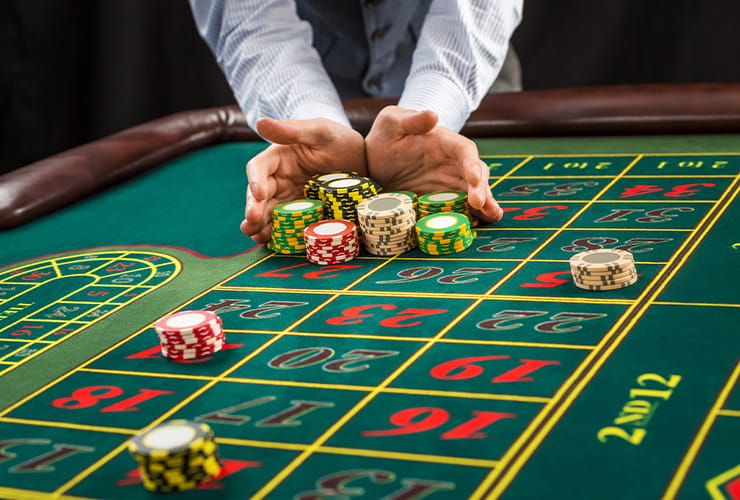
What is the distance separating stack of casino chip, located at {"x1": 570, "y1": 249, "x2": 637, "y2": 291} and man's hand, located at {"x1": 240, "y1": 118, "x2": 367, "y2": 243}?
0.89 metres

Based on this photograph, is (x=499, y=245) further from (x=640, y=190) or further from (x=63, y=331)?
(x=63, y=331)

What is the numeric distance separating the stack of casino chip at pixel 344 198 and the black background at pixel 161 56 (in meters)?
3.91

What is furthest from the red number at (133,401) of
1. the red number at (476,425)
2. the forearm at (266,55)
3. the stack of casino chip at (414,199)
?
the forearm at (266,55)

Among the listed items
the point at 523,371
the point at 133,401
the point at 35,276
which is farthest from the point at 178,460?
the point at 35,276

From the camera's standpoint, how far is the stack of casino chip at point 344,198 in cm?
237

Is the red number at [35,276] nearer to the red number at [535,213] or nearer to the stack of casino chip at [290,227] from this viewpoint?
the stack of casino chip at [290,227]

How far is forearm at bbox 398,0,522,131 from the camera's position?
9.57 feet

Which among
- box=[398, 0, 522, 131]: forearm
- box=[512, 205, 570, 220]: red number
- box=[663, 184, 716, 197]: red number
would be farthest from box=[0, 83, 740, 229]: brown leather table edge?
box=[512, 205, 570, 220]: red number

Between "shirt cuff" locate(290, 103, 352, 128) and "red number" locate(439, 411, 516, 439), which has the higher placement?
"shirt cuff" locate(290, 103, 352, 128)

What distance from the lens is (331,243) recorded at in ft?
7.09

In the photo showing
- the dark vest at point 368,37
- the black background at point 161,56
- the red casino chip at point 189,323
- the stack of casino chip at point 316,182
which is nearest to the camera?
Result: the red casino chip at point 189,323

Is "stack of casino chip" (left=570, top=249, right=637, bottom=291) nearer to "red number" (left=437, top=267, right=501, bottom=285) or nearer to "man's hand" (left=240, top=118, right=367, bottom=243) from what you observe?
"red number" (left=437, top=267, right=501, bottom=285)

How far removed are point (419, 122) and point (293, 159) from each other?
1.34 feet

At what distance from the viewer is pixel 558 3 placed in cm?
589
